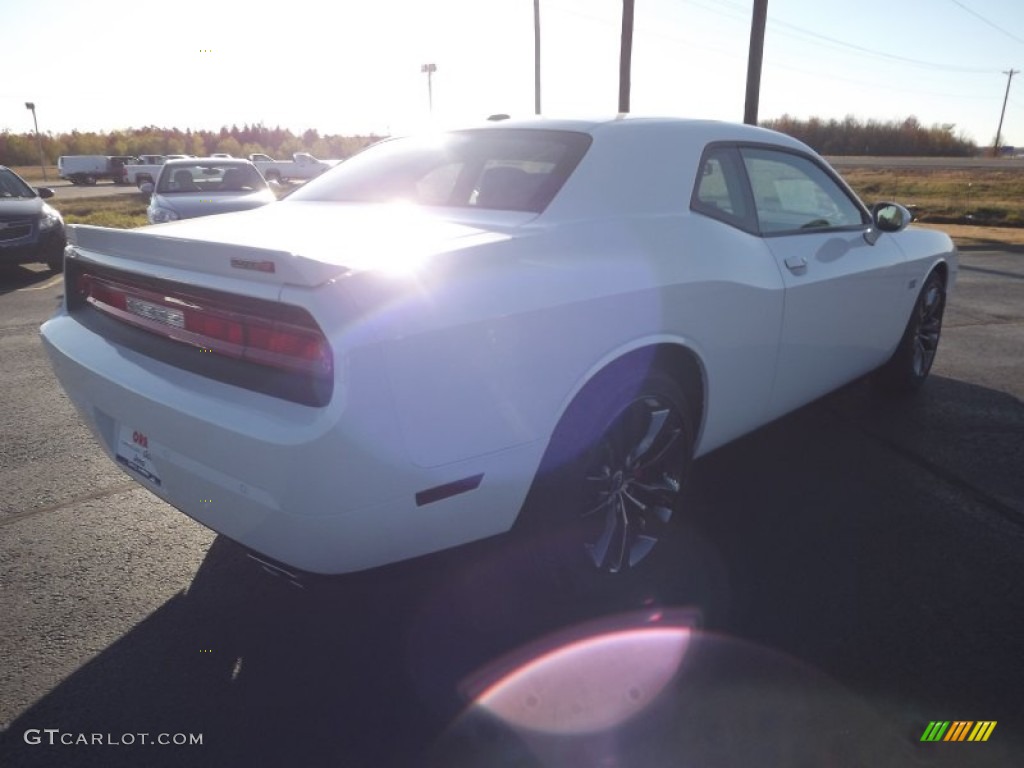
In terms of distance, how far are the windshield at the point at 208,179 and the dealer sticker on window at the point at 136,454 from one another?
329 inches

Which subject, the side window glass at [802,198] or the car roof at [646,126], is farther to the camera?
the side window glass at [802,198]

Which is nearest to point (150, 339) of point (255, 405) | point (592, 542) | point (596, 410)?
point (255, 405)

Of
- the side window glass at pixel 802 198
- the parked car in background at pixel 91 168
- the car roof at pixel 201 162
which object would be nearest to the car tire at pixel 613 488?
the side window glass at pixel 802 198

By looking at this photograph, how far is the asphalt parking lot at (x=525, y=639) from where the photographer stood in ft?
6.52

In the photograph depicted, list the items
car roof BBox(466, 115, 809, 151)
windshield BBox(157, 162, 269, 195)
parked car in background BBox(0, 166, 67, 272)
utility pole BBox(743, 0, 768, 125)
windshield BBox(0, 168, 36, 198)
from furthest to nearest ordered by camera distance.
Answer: utility pole BBox(743, 0, 768, 125) < windshield BBox(0, 168, 36, 198) < windshield BBox(157, 162, 269, 195) < parked car in background BBox(0, 166, 67, 272) < car roof BBox(466, 115, 809, 151)

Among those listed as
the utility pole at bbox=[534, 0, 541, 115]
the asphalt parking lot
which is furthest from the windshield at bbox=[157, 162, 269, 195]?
the utility pole at bbox=[534, 0, 541, 115]

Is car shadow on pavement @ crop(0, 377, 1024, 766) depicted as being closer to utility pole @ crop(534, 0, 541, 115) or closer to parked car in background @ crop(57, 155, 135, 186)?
utility pole @ crop(534, 0, 541, 115)

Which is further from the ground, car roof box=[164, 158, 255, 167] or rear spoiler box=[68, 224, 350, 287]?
rear spoiler box=[68, 224, 350, 287]

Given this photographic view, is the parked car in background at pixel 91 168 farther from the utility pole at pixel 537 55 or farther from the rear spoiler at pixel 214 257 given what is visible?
the rear spoiler at pixel 214 257

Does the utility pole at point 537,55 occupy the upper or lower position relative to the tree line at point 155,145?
upper

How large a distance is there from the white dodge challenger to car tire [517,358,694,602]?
0.03 ft

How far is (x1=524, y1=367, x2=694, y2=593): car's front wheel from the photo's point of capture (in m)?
2.28

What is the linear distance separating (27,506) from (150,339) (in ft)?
5.05

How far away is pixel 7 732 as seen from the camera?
2018 mm
